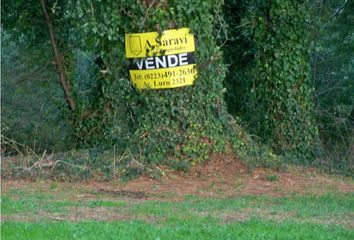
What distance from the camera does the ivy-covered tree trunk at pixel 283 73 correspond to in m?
20.0

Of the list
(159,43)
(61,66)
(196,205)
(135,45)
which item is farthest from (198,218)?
(61,66)

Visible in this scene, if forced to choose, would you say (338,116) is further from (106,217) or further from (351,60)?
(106,217)

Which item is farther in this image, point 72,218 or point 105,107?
point 105,107

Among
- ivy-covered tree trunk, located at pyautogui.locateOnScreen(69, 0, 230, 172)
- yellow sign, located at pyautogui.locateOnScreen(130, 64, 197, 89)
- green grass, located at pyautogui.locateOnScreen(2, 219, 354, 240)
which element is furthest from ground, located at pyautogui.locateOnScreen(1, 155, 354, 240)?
yellow sign, located at pyautogui.locateOnScreen(130, 64, 197, 89)

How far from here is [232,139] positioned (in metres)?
17.2

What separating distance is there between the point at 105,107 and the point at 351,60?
25.5 ft

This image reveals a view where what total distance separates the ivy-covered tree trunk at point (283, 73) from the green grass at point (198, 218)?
637 cm

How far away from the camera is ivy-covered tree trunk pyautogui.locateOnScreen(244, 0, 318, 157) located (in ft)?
65.7

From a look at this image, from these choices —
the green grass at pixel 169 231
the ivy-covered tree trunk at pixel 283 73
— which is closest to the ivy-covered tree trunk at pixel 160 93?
the ivy-covered tree trunk at pixel 283 73

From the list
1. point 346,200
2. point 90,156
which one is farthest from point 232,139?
point 346,200

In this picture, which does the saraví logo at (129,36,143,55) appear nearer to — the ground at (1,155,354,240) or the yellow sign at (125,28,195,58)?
the yellow sign at (125,28,195,58)

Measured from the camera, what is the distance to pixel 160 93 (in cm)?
1666

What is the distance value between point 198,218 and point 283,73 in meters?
9.71

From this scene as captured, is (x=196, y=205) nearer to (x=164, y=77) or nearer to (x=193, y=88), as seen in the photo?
(x=164, y=77)
